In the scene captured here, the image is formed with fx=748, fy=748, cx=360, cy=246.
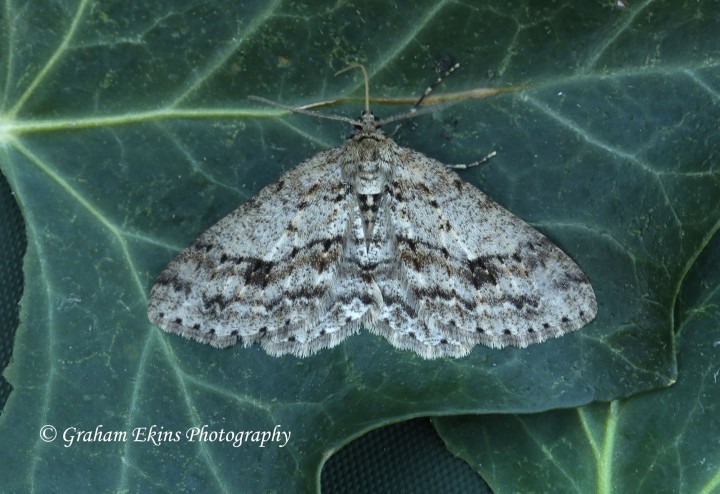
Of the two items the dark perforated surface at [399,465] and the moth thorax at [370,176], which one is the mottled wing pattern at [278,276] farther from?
the dark perforated surface at [399,465]

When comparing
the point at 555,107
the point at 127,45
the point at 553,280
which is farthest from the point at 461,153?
the point at 127,45

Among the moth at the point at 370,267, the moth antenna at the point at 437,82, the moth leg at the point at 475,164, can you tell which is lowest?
the moth at the point at 370,267

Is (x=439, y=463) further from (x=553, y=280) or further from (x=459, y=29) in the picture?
(x=459, y=29)
